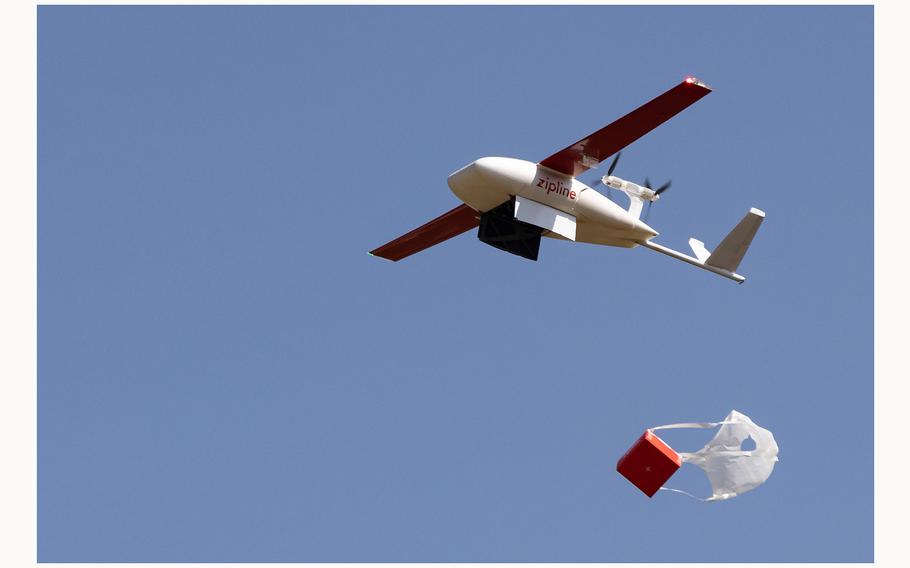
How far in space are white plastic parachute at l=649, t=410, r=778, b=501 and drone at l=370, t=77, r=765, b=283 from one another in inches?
202

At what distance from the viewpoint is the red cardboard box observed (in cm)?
3031

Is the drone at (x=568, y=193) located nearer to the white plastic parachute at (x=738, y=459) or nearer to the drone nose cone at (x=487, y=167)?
the drone nose cone at (x=487, y=167)

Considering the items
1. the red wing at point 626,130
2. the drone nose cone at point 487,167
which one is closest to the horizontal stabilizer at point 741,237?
the red wing at point 626,130

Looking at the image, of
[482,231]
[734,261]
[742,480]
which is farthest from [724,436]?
[482,231]

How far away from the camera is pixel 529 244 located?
31.8 metres

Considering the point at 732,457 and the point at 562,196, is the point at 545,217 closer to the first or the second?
the point at 562,196

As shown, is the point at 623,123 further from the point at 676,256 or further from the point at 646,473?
the point at 646,473

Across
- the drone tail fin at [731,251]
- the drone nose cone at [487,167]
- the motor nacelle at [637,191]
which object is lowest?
the drone tail fin at [731,251]

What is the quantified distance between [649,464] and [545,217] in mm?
6205

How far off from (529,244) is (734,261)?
5795 millimetres

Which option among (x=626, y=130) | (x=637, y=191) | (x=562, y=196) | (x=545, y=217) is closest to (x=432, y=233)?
(x=545, y=217)

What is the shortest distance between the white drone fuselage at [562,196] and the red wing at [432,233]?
2.70 meters

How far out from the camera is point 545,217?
103ft

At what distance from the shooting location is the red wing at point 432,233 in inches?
1350
